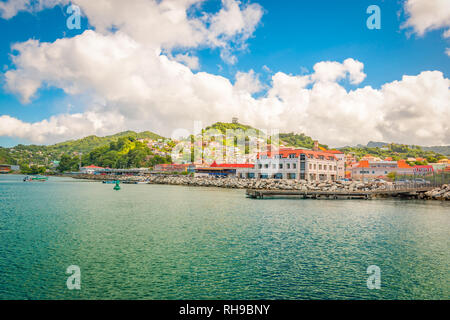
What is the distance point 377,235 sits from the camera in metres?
21.9

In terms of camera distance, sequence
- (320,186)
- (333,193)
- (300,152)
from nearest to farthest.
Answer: (333,193) → (320,186) → (300,152)

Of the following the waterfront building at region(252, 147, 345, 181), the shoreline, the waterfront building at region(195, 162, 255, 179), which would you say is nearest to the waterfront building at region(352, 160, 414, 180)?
the waterfront building at region(252, 147, 345, 181)

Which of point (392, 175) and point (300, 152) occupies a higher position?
point (300, 152)

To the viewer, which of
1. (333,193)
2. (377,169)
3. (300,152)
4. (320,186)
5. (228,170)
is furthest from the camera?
(228,170)

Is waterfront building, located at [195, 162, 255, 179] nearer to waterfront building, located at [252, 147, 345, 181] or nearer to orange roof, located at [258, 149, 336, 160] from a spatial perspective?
waterfront building, located at [252, 147, 345, 181]

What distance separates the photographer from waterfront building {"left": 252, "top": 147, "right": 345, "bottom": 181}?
77.4 meters

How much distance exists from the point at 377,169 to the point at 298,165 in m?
34.4

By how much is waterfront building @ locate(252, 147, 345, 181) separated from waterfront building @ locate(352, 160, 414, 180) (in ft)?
29.0

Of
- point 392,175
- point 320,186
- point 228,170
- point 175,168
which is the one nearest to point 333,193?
point 320,186

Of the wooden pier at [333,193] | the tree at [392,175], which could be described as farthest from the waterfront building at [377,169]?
the wooden pier at [333,193]

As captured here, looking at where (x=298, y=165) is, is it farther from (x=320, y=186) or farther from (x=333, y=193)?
(x=333, y=193)

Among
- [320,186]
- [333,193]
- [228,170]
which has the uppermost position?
[228,170]

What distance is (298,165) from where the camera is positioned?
7788 cm

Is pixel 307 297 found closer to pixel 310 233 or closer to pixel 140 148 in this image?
pixel 310 233
